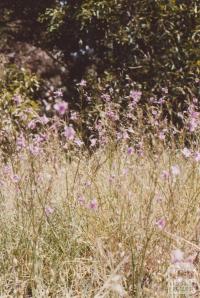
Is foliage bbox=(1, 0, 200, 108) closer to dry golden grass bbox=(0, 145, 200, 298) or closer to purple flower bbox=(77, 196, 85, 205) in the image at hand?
dry golden grass bbox=(0, 145, 200, 298)

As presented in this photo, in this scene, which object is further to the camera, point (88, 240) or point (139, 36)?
point (139, 36)

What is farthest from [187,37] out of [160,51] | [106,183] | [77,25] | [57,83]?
[106,183]

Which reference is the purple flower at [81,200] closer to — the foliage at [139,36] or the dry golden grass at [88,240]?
the dry golden grass at [88,240]

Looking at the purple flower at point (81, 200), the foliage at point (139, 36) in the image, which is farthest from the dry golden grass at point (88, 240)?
the foliage at point (139, 36)

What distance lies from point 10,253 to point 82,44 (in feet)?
17.5

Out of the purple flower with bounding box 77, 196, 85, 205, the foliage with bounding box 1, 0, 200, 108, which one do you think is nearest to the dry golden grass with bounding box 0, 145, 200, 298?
the purple flower with bounding box 77, 196, 85, 205

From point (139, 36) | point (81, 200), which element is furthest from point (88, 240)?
point (139, 36)

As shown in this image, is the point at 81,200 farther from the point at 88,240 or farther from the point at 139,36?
the point at 139,36

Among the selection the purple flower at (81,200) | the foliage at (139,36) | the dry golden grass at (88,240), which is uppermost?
the foliage at (139,36)

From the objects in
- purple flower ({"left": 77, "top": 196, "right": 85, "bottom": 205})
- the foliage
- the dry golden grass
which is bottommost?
the dry golden grass

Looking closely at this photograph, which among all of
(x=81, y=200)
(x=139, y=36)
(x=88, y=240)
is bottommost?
(x=88, y=240)

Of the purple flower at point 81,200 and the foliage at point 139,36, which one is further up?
the foliage at point 139,36

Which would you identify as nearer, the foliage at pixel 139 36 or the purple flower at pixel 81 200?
the purple flower at pixel 81 200

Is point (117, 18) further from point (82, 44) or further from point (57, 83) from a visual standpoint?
point (57, 83)
